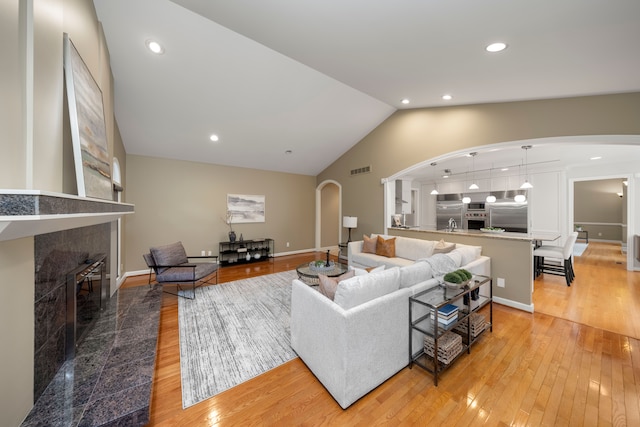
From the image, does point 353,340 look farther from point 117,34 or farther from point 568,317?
point 117,34

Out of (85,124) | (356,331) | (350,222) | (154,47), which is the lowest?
(356,331)

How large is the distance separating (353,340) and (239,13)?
2.98 meters

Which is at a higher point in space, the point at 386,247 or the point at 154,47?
the point at 154,47

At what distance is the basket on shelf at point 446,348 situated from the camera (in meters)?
2.08

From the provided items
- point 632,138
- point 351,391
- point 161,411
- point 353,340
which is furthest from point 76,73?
point 632,138

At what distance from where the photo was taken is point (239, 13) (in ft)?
6.79

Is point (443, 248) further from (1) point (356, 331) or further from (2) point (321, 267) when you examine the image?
(1) point (356, 331)

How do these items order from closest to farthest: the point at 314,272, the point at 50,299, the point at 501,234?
the point at 50,299, the point at 314,272, the point at 501,234

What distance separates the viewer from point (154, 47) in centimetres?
287

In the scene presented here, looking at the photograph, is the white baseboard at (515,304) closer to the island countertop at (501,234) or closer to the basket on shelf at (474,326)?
the island countertop at (501,234)

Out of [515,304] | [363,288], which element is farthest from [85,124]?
[515,304]

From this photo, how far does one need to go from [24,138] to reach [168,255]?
10.2 feet

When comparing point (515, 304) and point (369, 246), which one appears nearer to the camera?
point (515, 304)

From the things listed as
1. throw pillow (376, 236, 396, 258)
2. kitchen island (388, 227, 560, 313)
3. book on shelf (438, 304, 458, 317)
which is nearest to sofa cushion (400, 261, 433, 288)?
book on shelf (438, 304, 458, 317)
